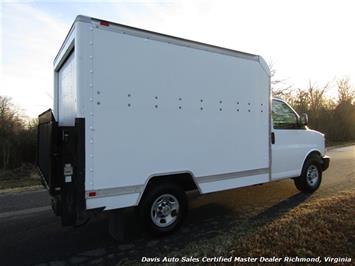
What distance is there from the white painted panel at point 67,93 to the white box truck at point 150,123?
2 centimetres

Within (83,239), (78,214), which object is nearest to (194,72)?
(78,214)

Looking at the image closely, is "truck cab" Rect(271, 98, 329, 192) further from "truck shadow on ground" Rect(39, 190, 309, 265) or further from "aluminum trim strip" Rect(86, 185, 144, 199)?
"aluminum trim strip" Rect(86, 185, 144, 199)

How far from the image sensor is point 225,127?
5578 mm

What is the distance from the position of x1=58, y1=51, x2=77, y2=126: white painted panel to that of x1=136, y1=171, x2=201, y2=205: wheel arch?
4.74 ft

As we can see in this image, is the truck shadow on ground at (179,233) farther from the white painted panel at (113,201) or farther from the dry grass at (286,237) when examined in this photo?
the white painted panel at (113,201)

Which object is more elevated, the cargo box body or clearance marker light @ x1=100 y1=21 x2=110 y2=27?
clearance marker light @ x1=100 y1=21 x2=110 y2=27

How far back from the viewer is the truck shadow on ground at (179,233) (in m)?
4.24

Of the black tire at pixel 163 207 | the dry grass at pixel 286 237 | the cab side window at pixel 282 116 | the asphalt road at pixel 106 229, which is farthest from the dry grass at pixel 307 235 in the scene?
the cab side window at pixel 282 116

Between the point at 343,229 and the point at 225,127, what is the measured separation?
243cm

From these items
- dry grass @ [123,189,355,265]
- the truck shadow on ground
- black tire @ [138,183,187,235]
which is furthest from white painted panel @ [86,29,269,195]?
dry grass @ [123,189,355,265]

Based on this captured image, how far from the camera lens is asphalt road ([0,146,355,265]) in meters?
4.32

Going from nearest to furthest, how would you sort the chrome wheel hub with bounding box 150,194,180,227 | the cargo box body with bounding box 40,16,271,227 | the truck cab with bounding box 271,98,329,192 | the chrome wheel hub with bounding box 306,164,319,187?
the cargo box body with bounding box 40,16,271,227 → the chrome wheel hub with bounding box 150,194,180,227 → the truck cab with bounding box 271,98,329,192 → the chrome wheel hub with bounding box 306,164,319,187

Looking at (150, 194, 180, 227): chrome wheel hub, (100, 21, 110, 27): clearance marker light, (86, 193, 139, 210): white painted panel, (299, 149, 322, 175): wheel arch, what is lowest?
(150, 194, 180, 227): chrome wheel hub

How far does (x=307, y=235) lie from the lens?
175 inches
